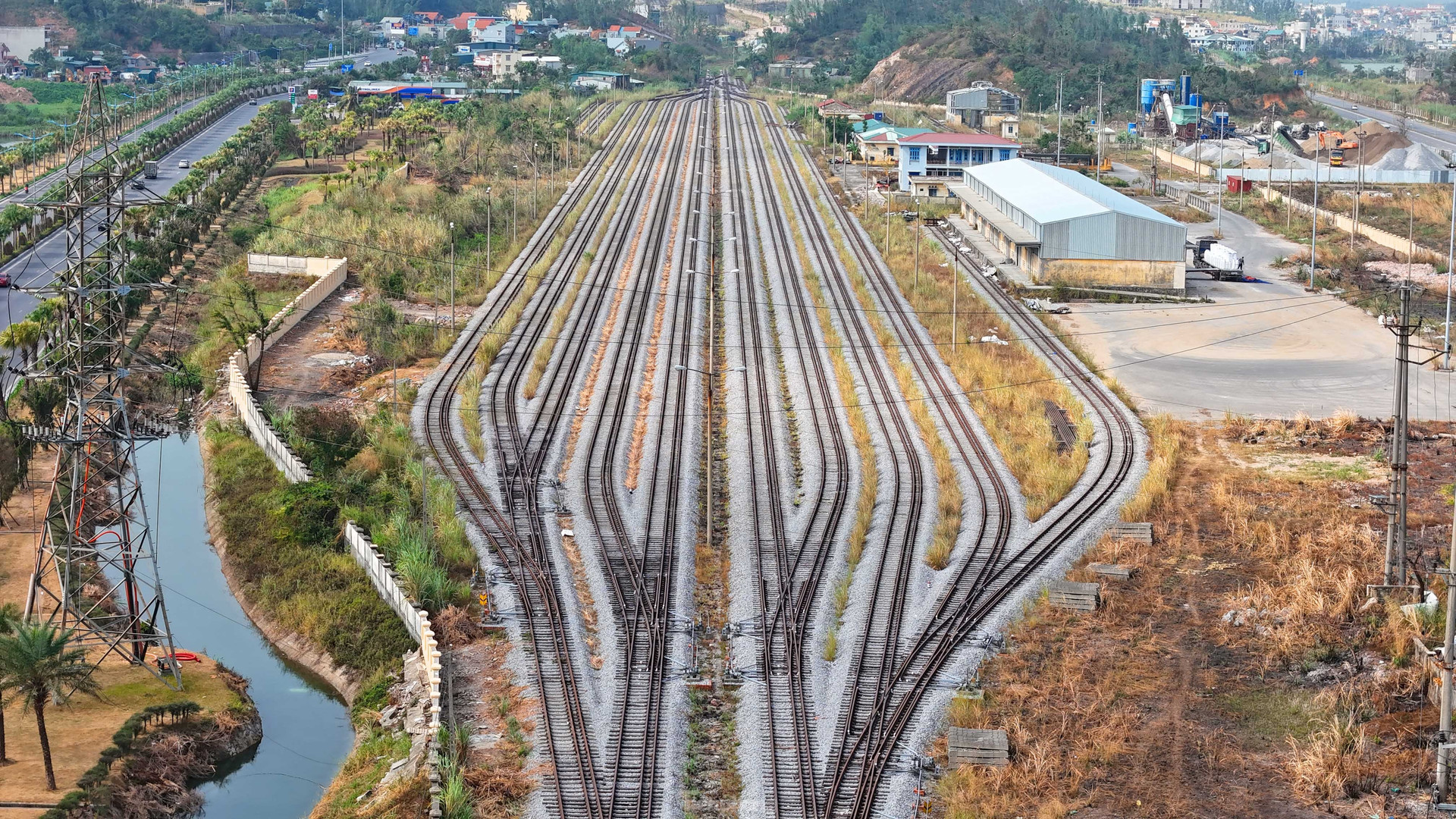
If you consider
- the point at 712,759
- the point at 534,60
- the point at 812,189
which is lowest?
the point at 712,759

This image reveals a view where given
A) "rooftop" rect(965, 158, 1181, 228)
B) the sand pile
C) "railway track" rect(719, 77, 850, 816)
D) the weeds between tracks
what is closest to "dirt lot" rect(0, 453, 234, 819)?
"railway track" rect(719, 77, 850, 816)

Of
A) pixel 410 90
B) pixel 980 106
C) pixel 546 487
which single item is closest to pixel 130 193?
pixel 410 90

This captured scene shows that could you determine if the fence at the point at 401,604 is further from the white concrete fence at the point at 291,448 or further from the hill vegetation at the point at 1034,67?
the hill vegetation at the point at 1034,67

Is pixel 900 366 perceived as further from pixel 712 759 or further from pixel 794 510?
pixel 712 759

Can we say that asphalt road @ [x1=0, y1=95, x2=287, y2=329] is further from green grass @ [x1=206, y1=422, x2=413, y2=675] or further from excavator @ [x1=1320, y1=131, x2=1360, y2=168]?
excavator @ [x1=1320, y1=131, x2=1360, y2=168]

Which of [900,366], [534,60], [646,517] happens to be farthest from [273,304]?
[534,60]

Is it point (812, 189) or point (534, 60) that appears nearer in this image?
point (812, 189)

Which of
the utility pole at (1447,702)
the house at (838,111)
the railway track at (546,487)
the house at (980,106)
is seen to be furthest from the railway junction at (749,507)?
the house at (980,106)
